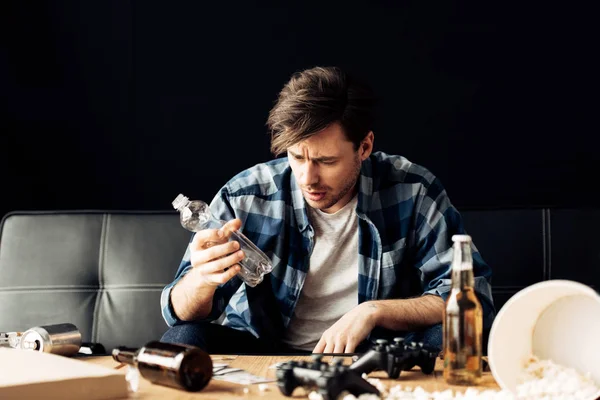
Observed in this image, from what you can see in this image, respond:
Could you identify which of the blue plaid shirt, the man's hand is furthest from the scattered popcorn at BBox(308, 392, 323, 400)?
the blue plaid shirt

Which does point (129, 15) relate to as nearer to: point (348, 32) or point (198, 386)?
point (348, 32)

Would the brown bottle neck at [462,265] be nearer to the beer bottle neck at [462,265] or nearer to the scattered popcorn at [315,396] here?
the beer bottle neck at [462,265]

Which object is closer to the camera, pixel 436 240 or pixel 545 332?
pixel 545 332

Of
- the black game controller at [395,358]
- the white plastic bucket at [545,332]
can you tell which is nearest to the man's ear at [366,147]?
the black game controller at [395,358]

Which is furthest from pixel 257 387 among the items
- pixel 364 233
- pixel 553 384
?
pixel 364 233

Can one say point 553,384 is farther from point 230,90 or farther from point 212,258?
point 230,90

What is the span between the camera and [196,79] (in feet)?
8.96

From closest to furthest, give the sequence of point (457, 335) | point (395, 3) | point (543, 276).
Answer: point (457, 335) < point (543, 276) < point (395, 3)

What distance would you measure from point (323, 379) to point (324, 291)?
1.02m

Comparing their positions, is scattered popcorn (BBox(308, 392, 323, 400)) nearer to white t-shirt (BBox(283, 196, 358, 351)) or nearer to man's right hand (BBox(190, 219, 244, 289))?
man's right hand (BBox(190, 219, 244, 289))

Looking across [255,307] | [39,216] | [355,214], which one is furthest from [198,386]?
[39,216]

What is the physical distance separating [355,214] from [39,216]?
3.10ft

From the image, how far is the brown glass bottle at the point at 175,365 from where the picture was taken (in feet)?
3.90

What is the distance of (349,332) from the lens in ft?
5.63
